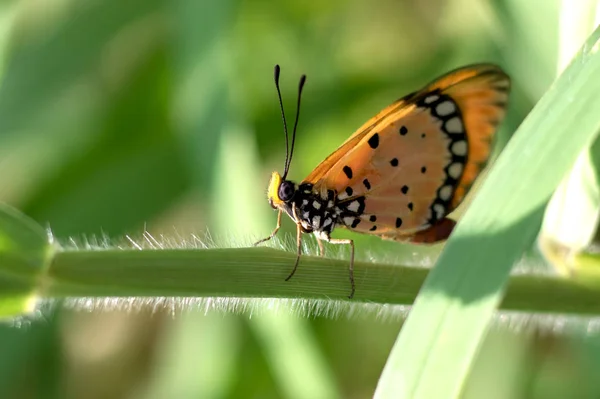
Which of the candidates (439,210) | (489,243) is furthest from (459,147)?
(489,243)

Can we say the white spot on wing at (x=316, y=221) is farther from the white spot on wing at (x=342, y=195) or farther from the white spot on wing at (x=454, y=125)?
the white spot on wing at (x=454, y=125)

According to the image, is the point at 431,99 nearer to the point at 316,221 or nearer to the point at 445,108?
the point at 445,108

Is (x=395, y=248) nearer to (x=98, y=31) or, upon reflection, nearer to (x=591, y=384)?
(x=591, y=384)

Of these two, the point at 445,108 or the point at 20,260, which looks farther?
the point at 445,108

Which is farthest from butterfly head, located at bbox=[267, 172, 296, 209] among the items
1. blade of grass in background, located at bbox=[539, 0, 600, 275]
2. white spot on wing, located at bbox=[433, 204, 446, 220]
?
blade of grass in background, located at bbox=[539, 0, 600, 275]

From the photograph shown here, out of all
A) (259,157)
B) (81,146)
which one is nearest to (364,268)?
(259,157)

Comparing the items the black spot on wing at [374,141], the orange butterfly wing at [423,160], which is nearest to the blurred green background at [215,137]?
the orange butterfly wing at [423,160]
